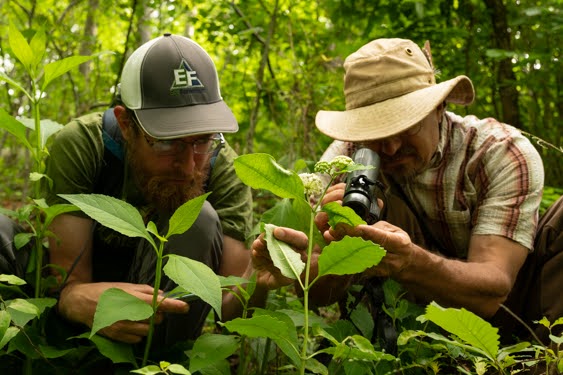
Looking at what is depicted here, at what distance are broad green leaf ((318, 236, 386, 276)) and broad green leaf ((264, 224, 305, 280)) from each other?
6 cm

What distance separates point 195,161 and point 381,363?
886 millimetres

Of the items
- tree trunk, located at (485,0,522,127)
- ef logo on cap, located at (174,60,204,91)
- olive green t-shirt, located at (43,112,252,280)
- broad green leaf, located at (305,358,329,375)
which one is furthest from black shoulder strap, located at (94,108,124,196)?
tree trunk, located at (485,0,522,127)

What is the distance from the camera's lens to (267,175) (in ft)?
4.60

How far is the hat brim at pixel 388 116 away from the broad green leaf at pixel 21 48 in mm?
965

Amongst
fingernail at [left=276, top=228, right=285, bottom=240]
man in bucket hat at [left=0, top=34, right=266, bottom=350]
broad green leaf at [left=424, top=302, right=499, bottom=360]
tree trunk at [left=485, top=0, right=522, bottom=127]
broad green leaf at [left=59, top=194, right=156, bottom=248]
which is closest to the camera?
broad green leaf at [left=424, top=302, right=499, bottom=360]

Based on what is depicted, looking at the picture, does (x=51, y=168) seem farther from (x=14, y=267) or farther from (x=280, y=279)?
(x=280, y=279)

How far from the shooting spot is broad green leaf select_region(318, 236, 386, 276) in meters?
1.36

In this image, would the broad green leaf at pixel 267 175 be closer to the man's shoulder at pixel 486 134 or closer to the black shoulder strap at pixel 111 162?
the black shoulder strap at pixel 111 162

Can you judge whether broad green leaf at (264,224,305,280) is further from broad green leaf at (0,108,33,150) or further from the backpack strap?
the backpack strap

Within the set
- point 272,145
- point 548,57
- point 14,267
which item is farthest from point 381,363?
point 272,145

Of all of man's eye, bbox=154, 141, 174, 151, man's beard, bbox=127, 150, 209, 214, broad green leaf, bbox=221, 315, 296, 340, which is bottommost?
broad green leaf, bbox=221, 315, 296, 340

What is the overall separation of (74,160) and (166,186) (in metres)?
0.30

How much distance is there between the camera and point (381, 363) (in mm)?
1720

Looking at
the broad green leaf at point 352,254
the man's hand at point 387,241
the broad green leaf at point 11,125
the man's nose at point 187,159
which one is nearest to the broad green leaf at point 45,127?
the broad green leaf at point 11,125
